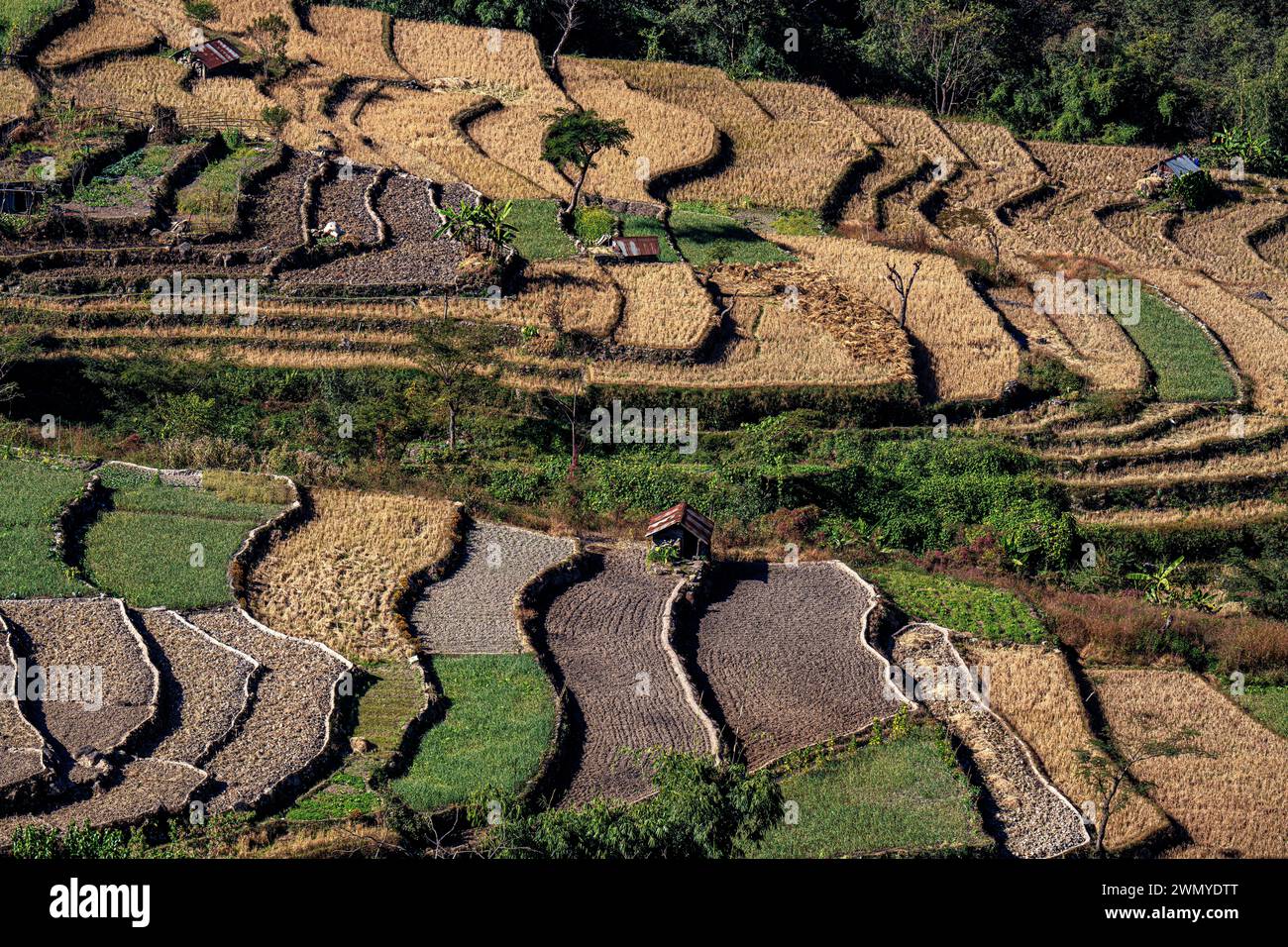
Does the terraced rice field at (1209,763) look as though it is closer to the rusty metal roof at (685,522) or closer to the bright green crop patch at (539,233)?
the rusty metal roof at (685,522)

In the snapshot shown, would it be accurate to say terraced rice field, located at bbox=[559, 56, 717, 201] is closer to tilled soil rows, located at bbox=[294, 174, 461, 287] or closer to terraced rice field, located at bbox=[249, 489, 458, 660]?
tilled soil rows, located at bbox=[294, 174, 461, 287]

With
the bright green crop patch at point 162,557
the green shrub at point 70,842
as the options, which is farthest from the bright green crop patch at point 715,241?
the green shrub at point 70,842

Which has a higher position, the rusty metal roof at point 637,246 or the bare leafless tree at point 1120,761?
the rusty metal roof at point 637,246

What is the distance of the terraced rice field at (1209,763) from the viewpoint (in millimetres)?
39688

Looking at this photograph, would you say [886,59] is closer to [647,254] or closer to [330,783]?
[647,254]

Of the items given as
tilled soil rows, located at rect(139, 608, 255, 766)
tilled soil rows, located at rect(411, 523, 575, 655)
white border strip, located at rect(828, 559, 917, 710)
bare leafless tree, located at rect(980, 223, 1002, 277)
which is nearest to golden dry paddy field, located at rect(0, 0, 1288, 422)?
bare leafless tree, located at rect(980, 223, 1002, 277)

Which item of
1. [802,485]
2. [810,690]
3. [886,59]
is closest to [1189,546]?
[802,485]

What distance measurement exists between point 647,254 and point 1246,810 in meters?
31.3

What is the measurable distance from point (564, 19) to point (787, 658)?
4687 cm

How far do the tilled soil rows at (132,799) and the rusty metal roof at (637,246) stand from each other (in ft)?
107

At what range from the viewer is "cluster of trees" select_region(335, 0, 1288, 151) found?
270 ft

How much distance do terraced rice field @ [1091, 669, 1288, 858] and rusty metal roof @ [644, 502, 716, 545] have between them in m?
11.0

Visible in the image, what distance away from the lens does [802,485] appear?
52062 mm

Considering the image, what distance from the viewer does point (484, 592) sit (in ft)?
150
